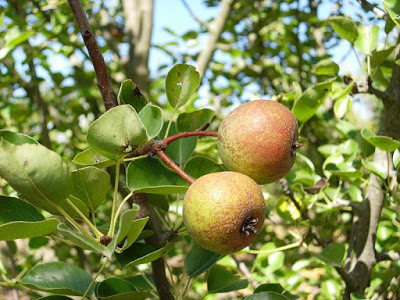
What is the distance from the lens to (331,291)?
1451mm

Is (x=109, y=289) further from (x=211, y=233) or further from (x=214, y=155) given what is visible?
(x=214, y=155)

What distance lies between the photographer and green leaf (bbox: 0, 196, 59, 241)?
1.90ft

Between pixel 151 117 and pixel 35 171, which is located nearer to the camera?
pixel 35 171

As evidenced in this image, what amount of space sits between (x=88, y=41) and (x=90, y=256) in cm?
164

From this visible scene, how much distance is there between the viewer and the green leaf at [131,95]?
803 mm

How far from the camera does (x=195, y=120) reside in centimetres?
89

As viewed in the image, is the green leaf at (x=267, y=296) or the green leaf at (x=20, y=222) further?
the green leaf at (x=267, y=296)

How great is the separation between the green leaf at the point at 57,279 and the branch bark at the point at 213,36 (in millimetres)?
1617

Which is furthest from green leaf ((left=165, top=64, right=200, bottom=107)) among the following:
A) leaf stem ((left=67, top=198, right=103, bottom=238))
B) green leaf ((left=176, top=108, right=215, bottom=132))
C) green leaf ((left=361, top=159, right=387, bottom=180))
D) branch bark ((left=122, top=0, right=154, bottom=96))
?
branch bark ((left=122, top=0, right=154, bottom=96))

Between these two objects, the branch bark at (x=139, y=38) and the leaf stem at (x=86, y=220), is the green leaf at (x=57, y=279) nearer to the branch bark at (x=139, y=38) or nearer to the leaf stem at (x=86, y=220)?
the leaf stem at (x=86, y=220)

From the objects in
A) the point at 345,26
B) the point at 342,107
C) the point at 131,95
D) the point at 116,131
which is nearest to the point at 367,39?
the point at 345,26

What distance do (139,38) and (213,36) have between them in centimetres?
40

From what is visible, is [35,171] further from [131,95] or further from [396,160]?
[396,160]

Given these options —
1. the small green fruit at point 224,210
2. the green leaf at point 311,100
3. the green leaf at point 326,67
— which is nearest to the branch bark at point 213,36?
the green leaf at point 326,67
